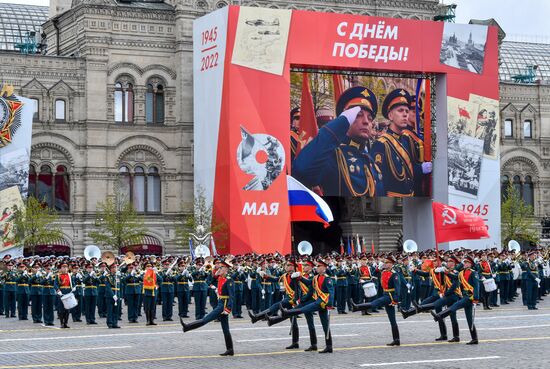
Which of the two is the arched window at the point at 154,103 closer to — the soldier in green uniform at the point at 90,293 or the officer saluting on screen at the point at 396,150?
the officer saluting on screen at the point at 396,150

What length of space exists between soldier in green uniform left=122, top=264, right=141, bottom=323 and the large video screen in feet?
90.4

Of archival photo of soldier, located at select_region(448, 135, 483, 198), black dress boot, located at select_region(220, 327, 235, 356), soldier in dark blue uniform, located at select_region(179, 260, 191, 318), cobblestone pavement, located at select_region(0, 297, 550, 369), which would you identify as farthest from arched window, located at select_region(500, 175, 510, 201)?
black dress boot, located at select_region(220, 327, 235, 356)

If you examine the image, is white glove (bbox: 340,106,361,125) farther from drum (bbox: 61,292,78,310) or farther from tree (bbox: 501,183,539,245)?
drum (bbox: 61,292,78,310)

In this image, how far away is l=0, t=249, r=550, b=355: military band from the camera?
28.0 meters

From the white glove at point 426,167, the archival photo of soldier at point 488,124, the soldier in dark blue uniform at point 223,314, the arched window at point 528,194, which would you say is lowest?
the soldier in dark blue uniform at point 223,314

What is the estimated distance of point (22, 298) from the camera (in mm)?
39219

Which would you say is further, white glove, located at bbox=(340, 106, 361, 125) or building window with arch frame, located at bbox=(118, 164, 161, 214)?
building window with arch frame, located at bbox=(118, 164, 161, 214)

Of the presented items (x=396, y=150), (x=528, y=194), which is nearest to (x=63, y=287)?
(x=396, y=150)

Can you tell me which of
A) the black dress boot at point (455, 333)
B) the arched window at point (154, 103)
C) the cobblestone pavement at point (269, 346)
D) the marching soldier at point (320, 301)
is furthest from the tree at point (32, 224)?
the black dress boot at point (455, 333)

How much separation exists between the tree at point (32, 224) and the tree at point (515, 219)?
29.9m

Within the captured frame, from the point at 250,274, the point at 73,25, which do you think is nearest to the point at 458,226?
the point at 250,274

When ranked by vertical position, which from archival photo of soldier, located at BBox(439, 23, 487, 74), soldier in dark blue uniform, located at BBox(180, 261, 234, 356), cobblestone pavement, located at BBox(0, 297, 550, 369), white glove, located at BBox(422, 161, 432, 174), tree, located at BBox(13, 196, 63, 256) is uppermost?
archival photo of soldier, located at BBox(439, 23, 487, 74)

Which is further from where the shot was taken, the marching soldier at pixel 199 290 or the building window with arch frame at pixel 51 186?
the building window with arch frame at pixel 51 186

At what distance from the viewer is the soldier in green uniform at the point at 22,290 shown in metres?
38.9
